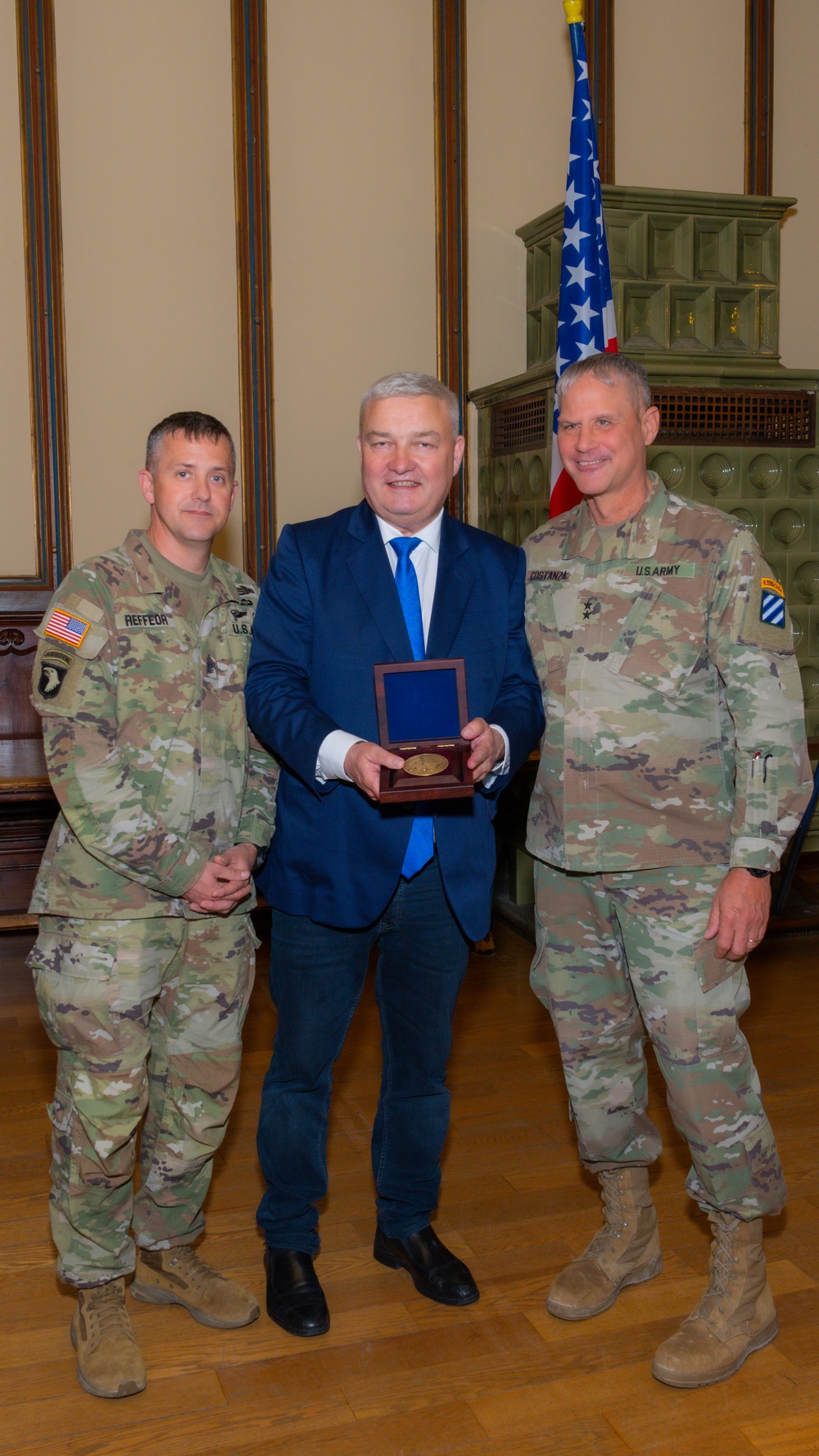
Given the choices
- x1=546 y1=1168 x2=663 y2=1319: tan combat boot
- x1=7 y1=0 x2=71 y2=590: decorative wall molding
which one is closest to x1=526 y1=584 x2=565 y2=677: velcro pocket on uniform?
x1=546 y1=1168 x2=663 y2=1319: tan combat boot

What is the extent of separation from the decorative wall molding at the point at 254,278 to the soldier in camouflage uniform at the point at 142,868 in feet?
9.46

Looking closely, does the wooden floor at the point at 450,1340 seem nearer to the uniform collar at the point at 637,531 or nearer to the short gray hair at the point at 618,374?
the uniform collar at the point at 637,531

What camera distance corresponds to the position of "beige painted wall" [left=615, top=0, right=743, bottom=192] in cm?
520

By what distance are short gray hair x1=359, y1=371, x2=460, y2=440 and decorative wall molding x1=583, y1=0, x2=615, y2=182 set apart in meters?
3.64

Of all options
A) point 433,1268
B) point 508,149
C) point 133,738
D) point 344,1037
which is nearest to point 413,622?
point 133,738

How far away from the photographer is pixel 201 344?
4.83m

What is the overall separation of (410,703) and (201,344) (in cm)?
340

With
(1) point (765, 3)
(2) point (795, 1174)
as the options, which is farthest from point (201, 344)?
(2) point (795, 1174)

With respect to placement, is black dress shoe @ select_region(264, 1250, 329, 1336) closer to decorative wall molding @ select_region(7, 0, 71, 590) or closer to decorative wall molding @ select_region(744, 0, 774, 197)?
decorative wall molding @ select_region(7, 0, 71, 590)

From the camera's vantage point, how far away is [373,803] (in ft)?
6.69

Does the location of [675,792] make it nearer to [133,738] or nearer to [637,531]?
[637,531]

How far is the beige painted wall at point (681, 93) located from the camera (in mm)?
5195

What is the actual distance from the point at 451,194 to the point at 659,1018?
4058mm

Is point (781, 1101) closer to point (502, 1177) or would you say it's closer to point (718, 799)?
point (502, 1177)
